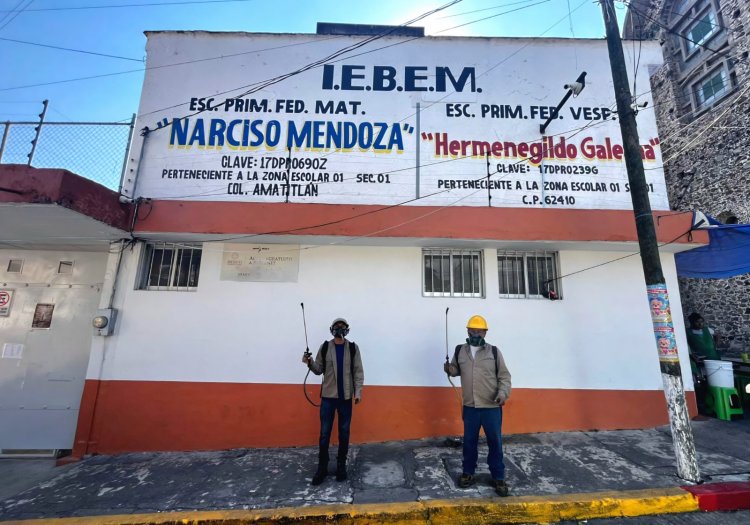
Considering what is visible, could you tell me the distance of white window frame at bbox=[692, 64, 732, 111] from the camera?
11.0 m

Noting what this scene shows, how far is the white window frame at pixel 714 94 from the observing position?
11.0m

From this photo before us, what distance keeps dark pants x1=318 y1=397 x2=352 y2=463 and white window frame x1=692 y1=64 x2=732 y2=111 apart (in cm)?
1517

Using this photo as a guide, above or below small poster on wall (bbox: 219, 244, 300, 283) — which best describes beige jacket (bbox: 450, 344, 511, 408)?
below

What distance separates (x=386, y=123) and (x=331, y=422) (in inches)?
198

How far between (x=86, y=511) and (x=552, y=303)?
256 inches

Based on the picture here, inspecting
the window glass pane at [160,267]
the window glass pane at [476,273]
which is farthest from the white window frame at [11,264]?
the window glass pane at [476,273]

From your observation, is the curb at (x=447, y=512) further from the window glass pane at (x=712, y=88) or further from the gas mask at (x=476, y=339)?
the window glass pane at (x=712, y=88)

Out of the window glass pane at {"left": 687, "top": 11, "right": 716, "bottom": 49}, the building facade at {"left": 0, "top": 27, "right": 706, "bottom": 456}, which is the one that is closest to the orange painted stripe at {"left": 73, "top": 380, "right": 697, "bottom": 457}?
the building facade at {"left": 0, "top": 27, "right": 706, "bottom": 456}

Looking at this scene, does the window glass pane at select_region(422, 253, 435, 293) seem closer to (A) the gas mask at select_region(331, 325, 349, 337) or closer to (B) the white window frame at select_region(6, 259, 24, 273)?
(A) the gas mask at select_region(331, 325, 349, 337)

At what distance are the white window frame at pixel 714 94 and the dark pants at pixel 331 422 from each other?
15173 mm

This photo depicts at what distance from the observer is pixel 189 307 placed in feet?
17.7

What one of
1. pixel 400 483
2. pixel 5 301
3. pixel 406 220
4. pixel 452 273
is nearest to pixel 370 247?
pixel 406 220

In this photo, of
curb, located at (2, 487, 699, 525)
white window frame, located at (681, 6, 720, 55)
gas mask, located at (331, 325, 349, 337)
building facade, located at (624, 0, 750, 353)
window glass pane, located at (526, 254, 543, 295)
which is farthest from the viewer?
white window frame, located at (681, 6, 720, 55)

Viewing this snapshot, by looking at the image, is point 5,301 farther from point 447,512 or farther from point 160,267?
point 447,512
